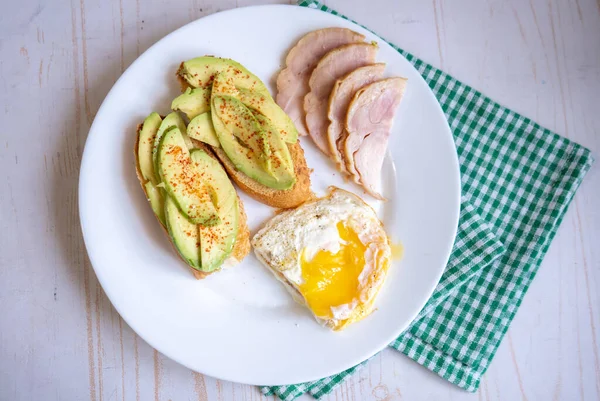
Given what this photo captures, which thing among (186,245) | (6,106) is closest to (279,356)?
(186,245)

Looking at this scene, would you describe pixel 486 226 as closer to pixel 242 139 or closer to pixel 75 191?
pixel 242 139

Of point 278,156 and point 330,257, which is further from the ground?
point 278,156

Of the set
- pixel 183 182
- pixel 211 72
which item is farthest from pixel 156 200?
pixel 211 72

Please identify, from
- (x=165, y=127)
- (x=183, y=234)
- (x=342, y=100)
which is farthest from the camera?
(x=342, y=100)

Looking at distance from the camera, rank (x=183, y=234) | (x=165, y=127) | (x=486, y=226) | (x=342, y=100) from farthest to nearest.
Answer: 1. (x=486, y=226)
2. (x=342, y=100)
3. (x=165, y=127)
4. (x=183, y=234)

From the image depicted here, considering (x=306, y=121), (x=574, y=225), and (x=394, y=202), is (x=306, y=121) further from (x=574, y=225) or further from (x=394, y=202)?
(x=574, y=225)

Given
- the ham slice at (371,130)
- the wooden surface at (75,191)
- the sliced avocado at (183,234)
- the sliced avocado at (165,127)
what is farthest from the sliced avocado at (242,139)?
the wooden surface at (75,191)
